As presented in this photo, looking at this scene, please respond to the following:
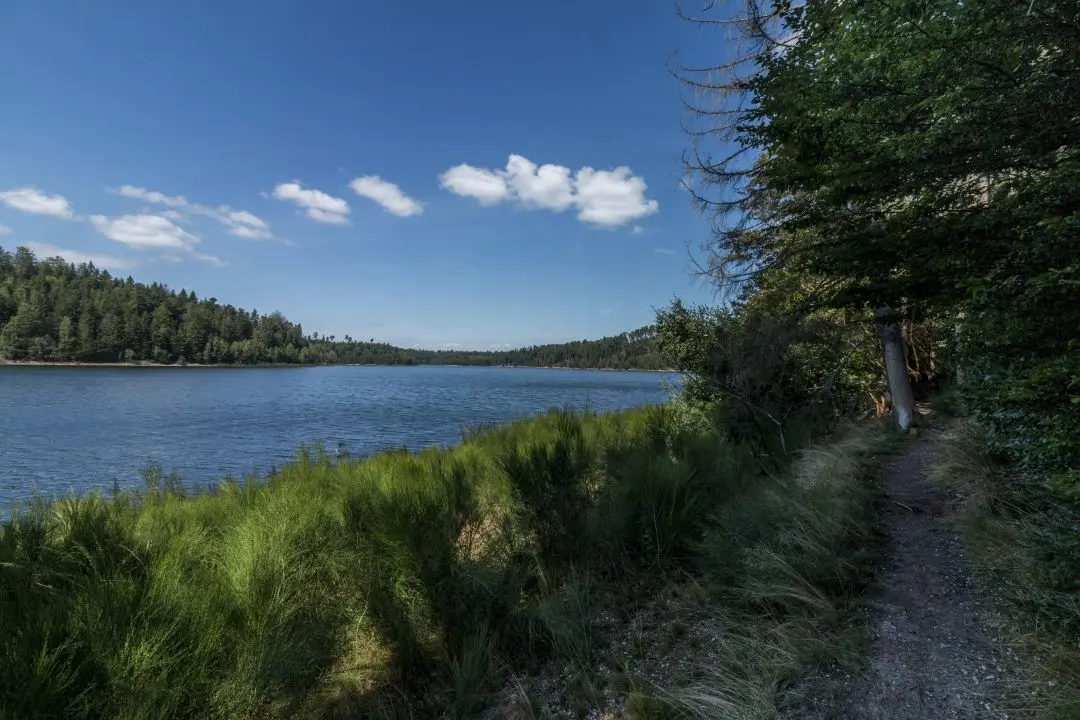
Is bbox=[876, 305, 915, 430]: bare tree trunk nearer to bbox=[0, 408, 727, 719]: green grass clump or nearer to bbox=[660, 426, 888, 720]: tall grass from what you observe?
bbox=[660, 426, 888, 720]: tall grass

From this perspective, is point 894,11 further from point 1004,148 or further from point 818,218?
point 818,218

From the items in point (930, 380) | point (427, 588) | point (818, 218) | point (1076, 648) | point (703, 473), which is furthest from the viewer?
point (930, 380)

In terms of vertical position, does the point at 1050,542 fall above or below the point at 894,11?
below

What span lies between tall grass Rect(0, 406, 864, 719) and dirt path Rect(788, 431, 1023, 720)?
35cm

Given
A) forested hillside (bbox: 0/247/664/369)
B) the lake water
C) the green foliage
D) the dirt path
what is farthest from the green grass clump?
forested hillside (bbox: 0/247/664/369)

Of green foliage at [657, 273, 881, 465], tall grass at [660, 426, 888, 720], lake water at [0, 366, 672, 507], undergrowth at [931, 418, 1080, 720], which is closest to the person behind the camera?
undergrowth at [931, 418, 1080, 720]

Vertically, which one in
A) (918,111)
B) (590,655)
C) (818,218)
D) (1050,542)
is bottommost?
(590,655)

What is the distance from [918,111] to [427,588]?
16.4ft

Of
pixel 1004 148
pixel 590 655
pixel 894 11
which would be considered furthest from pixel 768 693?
pixel 894 11

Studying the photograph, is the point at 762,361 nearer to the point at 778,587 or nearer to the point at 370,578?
the point at 778,587

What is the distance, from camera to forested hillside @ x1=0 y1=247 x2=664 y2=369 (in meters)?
87.3

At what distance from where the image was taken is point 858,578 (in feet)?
12.3

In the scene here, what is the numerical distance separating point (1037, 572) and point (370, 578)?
14.8 ft

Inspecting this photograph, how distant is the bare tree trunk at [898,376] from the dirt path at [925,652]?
6.59 metres
